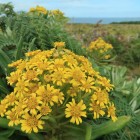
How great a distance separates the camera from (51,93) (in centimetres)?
261

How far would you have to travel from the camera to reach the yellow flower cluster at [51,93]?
2613 millimetres

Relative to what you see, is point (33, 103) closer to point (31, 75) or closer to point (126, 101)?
point (31, 75)

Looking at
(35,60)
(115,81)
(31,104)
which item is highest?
(35,60)

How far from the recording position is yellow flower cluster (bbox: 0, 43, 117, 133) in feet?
8.57

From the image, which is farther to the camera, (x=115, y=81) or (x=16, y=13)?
(x=16, y=13)

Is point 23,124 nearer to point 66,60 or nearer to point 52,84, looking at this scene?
point 52,84

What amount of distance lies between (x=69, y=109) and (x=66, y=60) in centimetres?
36

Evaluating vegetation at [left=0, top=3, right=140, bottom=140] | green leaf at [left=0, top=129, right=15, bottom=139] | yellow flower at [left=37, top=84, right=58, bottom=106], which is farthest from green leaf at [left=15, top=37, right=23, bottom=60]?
yellow flower at [left=37, top=84, right=58, bottom=106]

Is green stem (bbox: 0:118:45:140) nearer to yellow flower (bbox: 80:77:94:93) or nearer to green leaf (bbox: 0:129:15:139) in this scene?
green leaf (bbox: 0:129:15:139)

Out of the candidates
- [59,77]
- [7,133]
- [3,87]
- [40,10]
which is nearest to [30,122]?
[59,77]

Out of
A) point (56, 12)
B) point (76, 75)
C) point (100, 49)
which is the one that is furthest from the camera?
point (100, 49)

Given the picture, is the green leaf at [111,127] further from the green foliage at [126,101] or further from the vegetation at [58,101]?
the green foliage at [126,101]

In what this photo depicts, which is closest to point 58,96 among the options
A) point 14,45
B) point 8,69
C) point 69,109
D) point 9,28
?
point 69,109

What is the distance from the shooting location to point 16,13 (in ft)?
15.3
